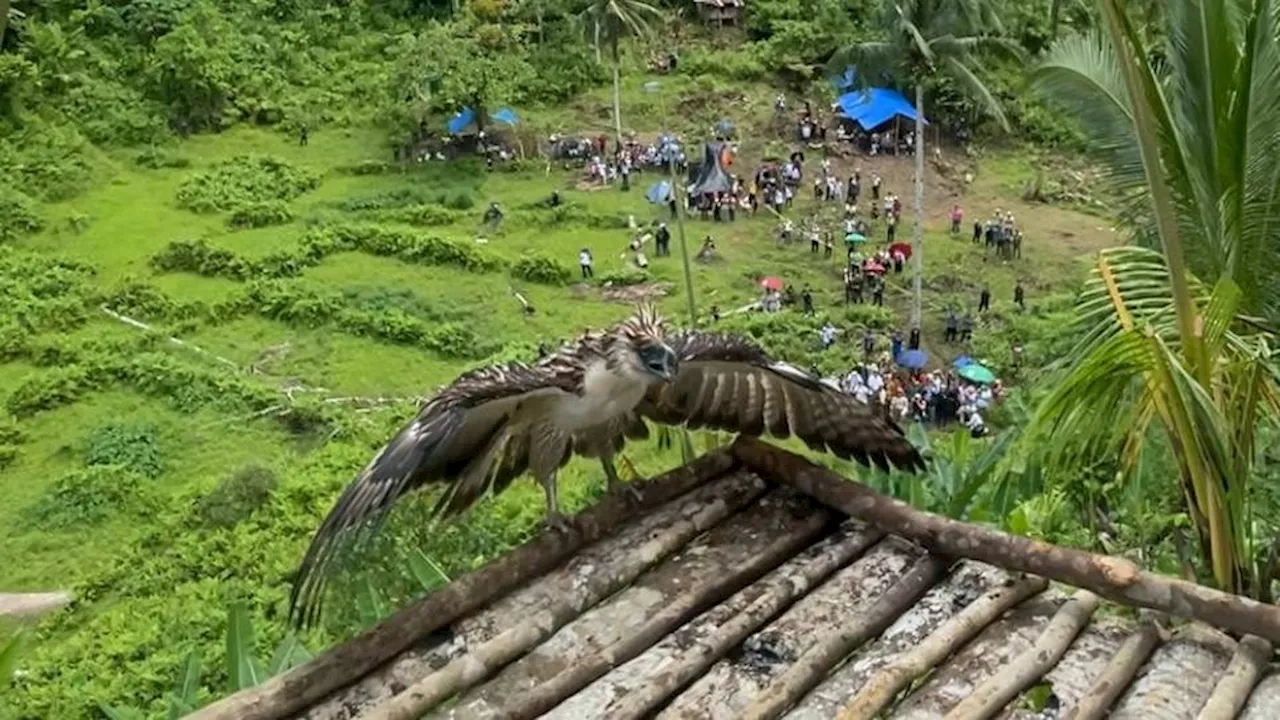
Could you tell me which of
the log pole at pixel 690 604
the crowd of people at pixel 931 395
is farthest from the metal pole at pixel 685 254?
the log pole at pixel 690 604

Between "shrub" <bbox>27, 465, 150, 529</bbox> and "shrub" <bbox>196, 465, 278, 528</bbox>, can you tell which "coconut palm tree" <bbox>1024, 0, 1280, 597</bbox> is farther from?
"shrub" <bbox>27, 465, 150, 529</bbox>

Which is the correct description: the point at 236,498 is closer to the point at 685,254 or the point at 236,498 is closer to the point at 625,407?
the point at 685,254

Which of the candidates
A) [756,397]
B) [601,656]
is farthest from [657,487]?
[601,656]

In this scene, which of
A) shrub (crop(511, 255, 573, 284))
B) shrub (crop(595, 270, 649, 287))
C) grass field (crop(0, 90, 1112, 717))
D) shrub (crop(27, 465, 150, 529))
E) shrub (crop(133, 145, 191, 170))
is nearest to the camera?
grass field (crop(0, 90, 1112, 717))

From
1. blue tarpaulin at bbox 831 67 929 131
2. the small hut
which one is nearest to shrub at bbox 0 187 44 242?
blue tarpaulin at bbox 831 67 929 131

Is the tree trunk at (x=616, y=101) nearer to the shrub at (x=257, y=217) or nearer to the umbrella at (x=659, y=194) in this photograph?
the umbrella at (x=659, y=194)

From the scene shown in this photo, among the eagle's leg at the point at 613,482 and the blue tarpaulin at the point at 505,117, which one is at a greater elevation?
the eagle's leg at the point at 613,482
